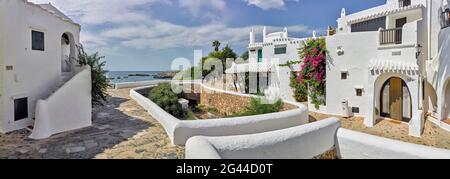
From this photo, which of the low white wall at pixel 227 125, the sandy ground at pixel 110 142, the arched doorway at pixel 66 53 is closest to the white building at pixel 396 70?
the sandy ground at pixel 110 142

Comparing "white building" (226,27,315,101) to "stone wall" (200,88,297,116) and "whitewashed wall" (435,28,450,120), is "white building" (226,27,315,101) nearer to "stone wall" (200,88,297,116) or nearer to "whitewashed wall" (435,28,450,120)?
"stone wall" (200,88,297,116)

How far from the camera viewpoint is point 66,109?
7.84 m

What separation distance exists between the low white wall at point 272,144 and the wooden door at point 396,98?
836 cm

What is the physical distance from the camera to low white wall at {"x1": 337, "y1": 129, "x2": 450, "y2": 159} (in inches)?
178

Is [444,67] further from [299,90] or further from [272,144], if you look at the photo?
[272,144]

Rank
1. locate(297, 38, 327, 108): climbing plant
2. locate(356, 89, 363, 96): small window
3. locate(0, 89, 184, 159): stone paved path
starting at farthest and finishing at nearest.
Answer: locate(297, 38, 327, 108): climbing plant → locate(356, 89, 363, 96): small window → locate(0, 89, 184, 159): stone paved path

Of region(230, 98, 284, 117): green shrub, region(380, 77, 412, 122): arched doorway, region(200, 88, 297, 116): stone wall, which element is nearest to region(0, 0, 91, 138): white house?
region(230, 98, 284, 117): green shrub

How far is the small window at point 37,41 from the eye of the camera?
25.3 ft

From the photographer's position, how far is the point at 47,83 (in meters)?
8.47

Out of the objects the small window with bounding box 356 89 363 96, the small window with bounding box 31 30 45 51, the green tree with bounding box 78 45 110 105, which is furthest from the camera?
the small window with bounding box 356 89 363 96

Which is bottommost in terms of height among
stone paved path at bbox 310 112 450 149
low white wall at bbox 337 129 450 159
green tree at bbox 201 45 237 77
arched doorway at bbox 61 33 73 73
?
stone paved path at bbox 310 112 450 149

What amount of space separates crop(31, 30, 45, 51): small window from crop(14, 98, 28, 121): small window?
5.94 ft

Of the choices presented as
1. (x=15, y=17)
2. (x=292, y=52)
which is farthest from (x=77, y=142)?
(x=292, y=52)

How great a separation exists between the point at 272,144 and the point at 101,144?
15.7 feet
